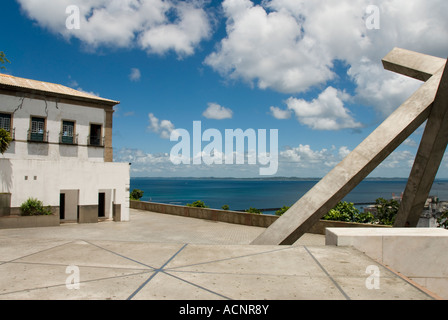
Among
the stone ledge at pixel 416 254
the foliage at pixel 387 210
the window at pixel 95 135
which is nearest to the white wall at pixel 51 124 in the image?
the window at pixel 95 135

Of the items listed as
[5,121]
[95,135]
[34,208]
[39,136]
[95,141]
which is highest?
[5,121]

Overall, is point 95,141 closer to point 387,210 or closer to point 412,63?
point 387,210

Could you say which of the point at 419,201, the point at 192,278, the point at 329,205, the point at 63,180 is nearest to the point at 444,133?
the point at 419,201

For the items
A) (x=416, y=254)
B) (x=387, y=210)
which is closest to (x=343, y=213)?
(x=387, y=210)

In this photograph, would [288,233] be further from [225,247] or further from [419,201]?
[419,201]

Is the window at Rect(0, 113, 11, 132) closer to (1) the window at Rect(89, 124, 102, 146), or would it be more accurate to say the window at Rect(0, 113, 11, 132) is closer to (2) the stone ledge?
(1) the window at Rect(89, 124, 102, 146)

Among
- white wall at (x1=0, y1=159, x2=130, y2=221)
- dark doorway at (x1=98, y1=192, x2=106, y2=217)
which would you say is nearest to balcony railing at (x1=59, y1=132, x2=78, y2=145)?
dark doorway at (x1=98, y1=192, x2=106, y2=217)

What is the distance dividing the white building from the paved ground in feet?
47.2

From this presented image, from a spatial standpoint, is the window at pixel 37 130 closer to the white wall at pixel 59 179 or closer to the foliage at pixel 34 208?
the white wall at pixel 59 179

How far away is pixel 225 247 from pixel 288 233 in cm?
185

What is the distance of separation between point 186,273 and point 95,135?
84.2ft

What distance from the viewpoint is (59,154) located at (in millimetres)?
26000
